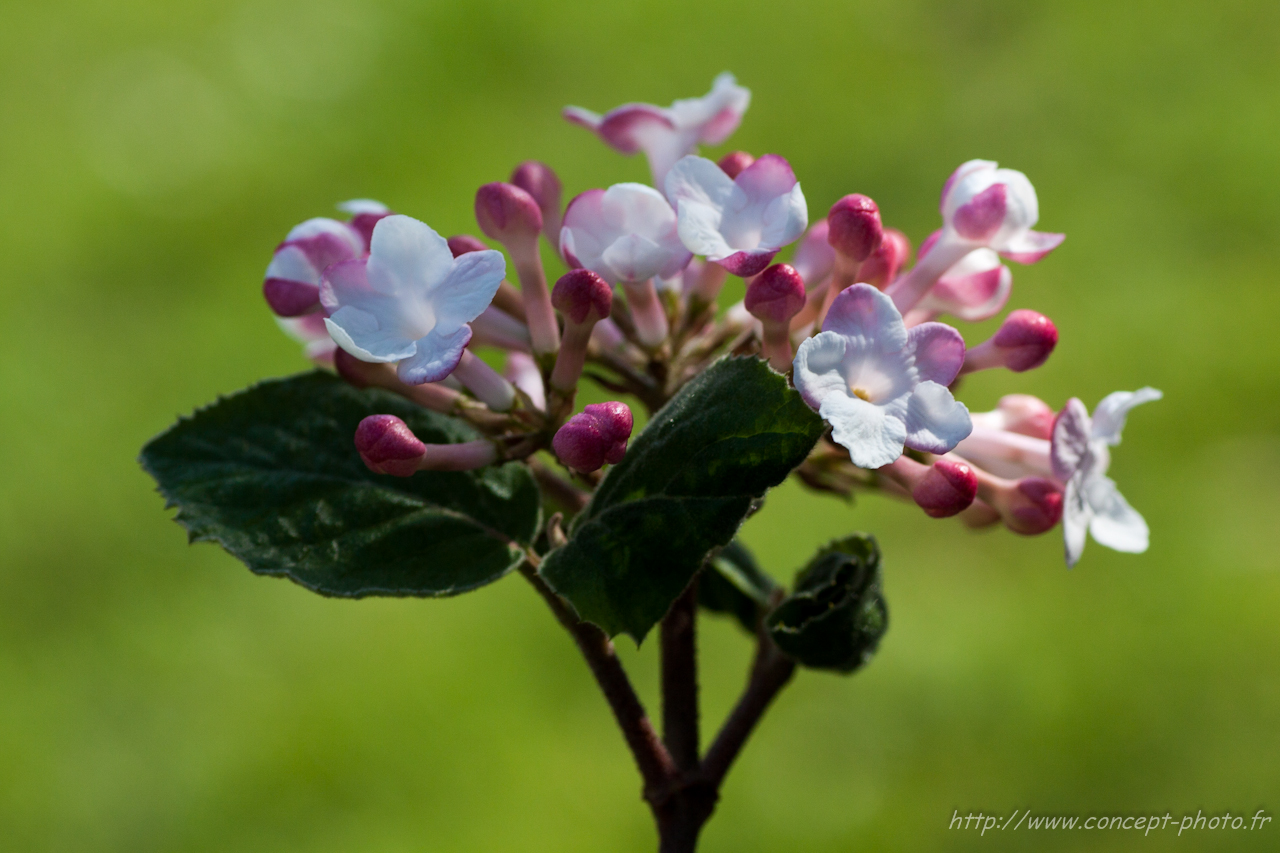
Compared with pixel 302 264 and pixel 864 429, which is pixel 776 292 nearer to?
pixel 864 429

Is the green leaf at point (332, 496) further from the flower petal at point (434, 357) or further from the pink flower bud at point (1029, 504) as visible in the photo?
the pink flower bud at point (1029, 504)

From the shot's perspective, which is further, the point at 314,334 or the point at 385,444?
A: the point at 314,334

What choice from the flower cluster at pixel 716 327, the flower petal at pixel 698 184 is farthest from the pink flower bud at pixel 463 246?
the flower petal at pixel 698 184

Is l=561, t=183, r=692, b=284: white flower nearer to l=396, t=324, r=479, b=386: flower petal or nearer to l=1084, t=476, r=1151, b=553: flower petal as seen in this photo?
l=396, t=324, r=479, b=386: flower petal

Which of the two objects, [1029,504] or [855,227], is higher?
[855,227]

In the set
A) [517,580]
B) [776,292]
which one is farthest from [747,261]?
[517,580]

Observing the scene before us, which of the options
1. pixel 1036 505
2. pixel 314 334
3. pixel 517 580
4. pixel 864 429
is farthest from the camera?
pixel 517 580
